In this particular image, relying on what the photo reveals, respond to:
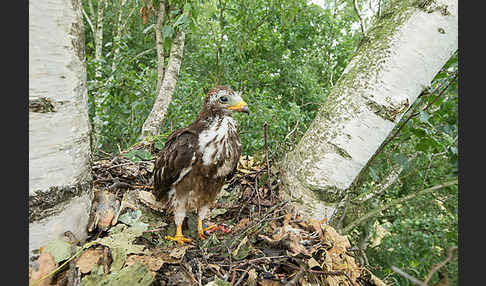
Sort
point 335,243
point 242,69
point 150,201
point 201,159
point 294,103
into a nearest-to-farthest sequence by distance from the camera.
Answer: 1. point 335,243
2. point 201,159
3. point 150,201
4. point 294,103
5. point 242,69

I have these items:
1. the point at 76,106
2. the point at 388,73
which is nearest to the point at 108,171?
the point at 76,106

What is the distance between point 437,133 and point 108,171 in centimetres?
253

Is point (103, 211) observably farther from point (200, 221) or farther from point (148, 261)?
point (200, 221)

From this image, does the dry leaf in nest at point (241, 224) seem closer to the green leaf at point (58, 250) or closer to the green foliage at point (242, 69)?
the green foliage at point (242, 69)

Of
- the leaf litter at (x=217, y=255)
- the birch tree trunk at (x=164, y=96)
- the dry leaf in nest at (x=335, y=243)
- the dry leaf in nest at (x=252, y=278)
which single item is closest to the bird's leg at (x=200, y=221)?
the leaf litter at (x=217, y=255)

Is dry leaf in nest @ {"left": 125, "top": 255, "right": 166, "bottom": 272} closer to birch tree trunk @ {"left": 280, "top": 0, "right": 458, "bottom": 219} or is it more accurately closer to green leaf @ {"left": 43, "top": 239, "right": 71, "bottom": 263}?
green leaf @ {"left": 43, "top": 239, "right": 71, "bottom": 263}

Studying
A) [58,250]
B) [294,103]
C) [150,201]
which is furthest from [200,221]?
[294,103]

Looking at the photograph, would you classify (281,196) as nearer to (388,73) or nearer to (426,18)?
(388,73)

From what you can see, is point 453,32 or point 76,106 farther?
point 453,32

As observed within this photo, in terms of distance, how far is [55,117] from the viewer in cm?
119

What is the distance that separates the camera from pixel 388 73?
145 cm

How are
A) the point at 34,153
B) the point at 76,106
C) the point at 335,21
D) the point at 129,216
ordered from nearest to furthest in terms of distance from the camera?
the point at 34,153
the point at 76,106
the point at 129,216
the point at 335,21

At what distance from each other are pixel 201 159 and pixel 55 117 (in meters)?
1.00

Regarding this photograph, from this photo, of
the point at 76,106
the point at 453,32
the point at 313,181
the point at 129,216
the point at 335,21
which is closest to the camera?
the point at 76,106
